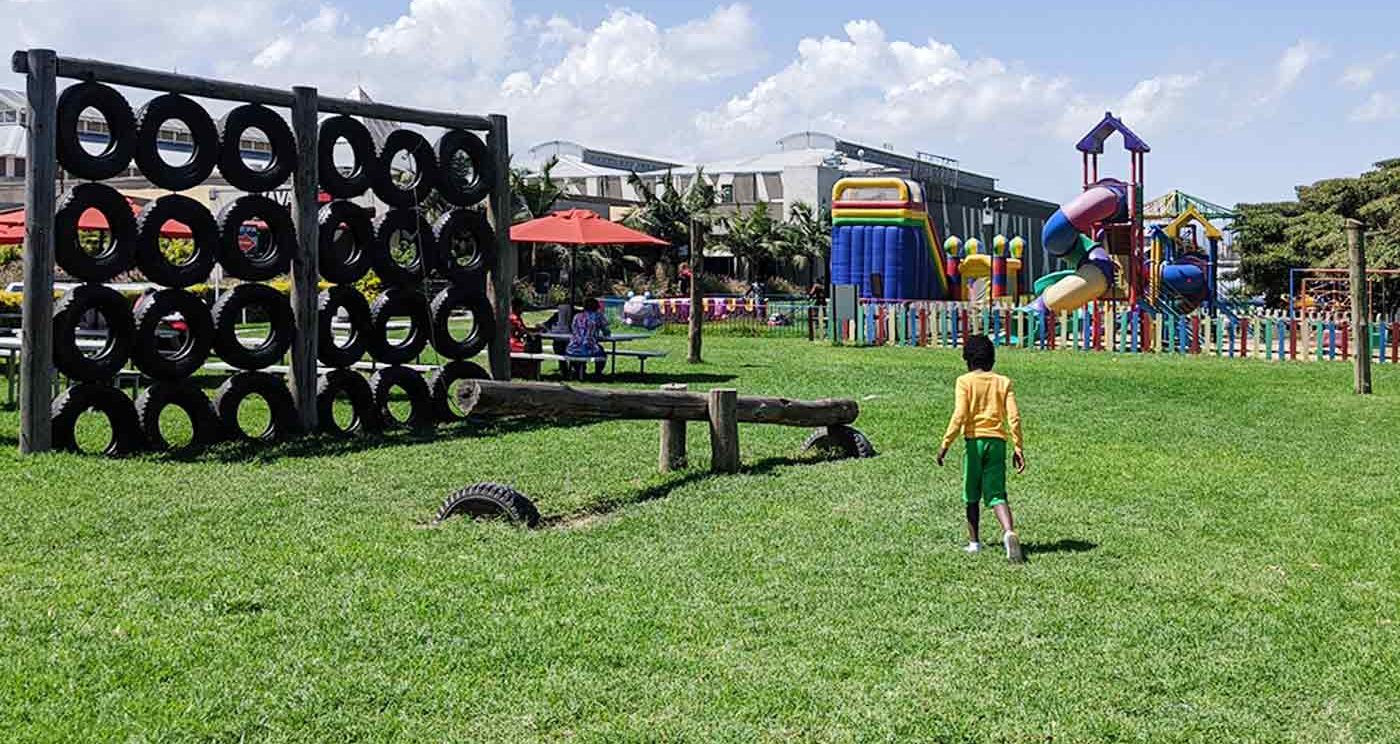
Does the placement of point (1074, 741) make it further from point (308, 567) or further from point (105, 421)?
point (105, 421)

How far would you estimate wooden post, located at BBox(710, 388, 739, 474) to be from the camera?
10.3m

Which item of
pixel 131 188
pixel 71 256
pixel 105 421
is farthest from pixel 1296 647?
pixel 131 188

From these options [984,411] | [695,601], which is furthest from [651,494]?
[695,601]

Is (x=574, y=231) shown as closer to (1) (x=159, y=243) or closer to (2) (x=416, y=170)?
(2) (x=416, y=170)

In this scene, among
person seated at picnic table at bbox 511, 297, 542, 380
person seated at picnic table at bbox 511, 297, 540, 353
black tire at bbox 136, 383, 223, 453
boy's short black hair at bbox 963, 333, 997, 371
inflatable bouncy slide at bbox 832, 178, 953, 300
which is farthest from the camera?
inflatable bouncy slide at bbox 832, 178, 953, 300

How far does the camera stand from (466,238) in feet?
48.2

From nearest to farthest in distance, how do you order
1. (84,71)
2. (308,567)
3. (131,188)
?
(308,567)
(84,71)
(131,188)

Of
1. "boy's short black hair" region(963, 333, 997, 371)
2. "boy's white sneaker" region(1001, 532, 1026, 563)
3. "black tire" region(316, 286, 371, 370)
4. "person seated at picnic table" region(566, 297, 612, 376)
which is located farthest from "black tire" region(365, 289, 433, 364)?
"boy's white sneaker" region(1001, 532, 1026, 563)

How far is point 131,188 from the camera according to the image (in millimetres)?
41125

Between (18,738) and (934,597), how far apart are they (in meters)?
3.73

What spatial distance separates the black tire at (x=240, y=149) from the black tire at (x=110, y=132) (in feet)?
2.72

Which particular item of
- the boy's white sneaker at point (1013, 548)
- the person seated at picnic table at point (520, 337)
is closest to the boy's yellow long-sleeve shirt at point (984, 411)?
the boy's white sneaker at point (1013, 548)

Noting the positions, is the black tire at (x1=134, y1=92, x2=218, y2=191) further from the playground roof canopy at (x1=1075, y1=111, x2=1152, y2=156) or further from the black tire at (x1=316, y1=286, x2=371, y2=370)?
the playground roof canopy at (x1=1075, y1=111, x2=1152, y2=156)

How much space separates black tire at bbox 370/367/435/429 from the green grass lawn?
1.52 metres
